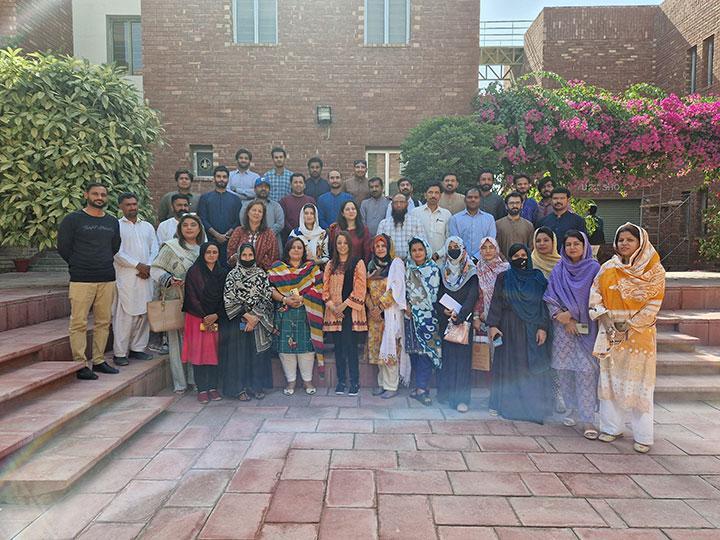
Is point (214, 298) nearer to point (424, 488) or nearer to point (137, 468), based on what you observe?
point (137, 468)

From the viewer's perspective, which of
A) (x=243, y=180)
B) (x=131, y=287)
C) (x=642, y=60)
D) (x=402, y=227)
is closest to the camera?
(x=131, y=287)

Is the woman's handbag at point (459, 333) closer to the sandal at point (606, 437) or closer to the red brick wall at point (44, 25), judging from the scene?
the sandal at point (606, 437)

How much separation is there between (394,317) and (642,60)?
15.8 metres

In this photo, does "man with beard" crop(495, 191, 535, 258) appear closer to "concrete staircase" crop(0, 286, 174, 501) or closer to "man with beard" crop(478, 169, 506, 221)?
"man with beard" crop(478, 169, 506, 221)

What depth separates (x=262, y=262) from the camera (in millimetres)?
5293

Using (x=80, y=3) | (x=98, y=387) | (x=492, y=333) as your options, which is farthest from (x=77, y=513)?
(x=80, y=3)

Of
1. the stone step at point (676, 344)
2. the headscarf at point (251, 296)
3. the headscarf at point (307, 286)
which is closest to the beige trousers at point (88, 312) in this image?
the headscarf at point (251, 296)

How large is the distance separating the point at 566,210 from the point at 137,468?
5294 millimetres

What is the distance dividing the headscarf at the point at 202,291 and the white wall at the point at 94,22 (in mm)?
9383

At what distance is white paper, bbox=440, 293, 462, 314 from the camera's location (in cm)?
479

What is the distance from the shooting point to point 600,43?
52.3 feet

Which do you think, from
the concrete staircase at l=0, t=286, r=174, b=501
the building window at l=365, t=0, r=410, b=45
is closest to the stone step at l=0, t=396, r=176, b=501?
the concrete staircase at l=0, t=286, r=174, b=501

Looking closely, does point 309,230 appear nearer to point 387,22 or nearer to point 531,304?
point 531,304

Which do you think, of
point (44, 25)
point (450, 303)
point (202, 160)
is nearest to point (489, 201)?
point (450, 303)
